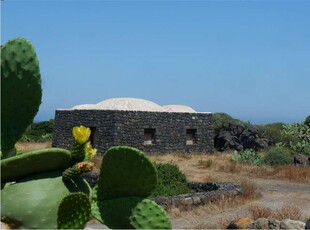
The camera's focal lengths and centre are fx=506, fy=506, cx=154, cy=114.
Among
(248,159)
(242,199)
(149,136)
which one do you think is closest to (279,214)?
(242,199)

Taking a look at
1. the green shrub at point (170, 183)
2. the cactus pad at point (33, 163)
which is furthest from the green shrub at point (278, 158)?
the cactus pad at point (33, 163)

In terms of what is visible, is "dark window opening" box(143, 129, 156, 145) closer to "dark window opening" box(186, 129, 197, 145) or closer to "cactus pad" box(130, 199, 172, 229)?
"dark window opening" box(186, 129, 197, 145)

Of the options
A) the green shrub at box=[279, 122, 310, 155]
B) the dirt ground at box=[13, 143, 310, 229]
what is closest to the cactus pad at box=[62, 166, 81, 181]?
the dirt ground at box=[13, 143, 310, 229]

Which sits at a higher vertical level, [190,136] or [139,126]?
[139,126]

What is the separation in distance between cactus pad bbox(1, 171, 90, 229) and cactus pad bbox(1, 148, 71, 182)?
0.20ft

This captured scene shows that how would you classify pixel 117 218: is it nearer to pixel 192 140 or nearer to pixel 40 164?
pixel 40 164

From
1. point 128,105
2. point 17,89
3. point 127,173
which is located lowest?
point 127,173

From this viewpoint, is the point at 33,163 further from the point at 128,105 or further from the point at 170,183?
the point at 128,105

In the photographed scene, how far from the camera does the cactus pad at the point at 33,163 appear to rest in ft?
10.6

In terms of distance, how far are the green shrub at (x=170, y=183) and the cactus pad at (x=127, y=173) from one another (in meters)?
9.36

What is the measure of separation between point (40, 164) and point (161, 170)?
11.0 metres

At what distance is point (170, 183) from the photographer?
13766 millimetres

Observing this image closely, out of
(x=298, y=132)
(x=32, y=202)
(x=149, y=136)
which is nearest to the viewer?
(x=32, y=202)

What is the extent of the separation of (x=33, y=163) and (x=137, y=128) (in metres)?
22.0
